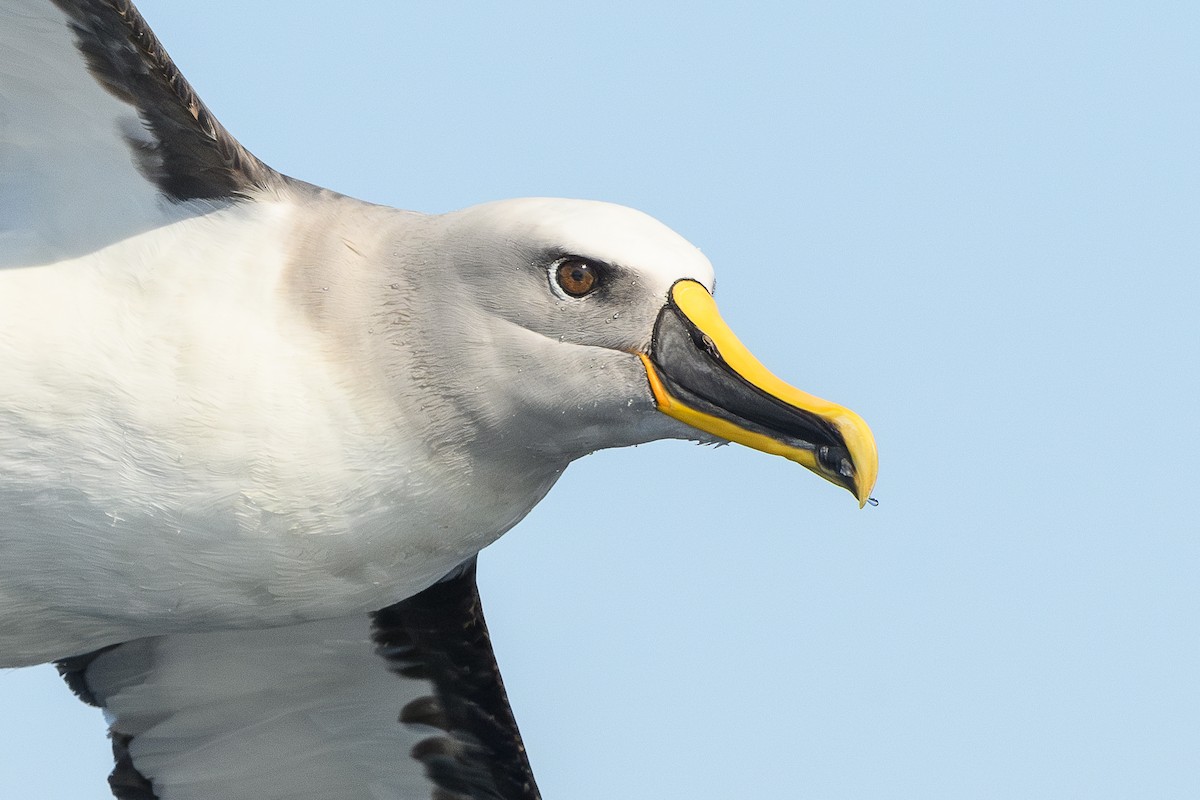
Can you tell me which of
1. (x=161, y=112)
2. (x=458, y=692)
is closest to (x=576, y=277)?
(x=161, y=112)

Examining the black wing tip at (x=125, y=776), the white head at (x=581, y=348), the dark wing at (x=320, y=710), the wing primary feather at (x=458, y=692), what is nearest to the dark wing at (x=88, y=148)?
the white head at (x=581, y=348)

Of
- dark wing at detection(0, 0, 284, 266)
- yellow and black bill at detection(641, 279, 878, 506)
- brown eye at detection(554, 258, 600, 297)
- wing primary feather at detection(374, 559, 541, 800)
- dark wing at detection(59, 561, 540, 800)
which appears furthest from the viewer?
dark wing at detection(59, 561, 540, 800)

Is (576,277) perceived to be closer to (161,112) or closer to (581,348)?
(581,348)

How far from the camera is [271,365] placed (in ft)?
26.5

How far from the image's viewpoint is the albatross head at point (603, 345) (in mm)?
7984

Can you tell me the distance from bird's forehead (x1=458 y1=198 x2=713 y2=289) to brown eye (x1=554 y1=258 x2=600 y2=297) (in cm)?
6

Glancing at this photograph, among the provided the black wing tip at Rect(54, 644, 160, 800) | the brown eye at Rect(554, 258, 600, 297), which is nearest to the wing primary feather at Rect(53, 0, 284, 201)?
the brown eye at Rect(554, 258, 600, 297)

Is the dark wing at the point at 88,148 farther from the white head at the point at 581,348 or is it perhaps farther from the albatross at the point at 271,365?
the white head at the point at 581,348

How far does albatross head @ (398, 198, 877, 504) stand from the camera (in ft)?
26.2

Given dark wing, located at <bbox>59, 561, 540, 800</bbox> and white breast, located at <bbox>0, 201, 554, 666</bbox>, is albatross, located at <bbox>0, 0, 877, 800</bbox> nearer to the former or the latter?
white breast, located at <bbox>0, 201, 554, 666</bbox>

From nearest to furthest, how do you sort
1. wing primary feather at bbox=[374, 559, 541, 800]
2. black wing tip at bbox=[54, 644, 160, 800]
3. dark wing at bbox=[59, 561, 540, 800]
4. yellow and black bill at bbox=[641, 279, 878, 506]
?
yellow and black bill at bbox=[641, 279, 878, 506] → wing primary feather at bbox=[374, 559, 541, 800] → dark wing at bbox=[59, 561, 540, 800] → black wing tip at bbox=[54, 644, 160, 800]

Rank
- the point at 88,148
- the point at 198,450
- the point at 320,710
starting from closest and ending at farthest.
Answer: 1. the point at 198,450
2. the point at 88,148
3. the point at 320,710

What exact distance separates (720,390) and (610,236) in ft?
2.56

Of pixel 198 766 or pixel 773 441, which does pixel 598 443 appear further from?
pixel 198 766
